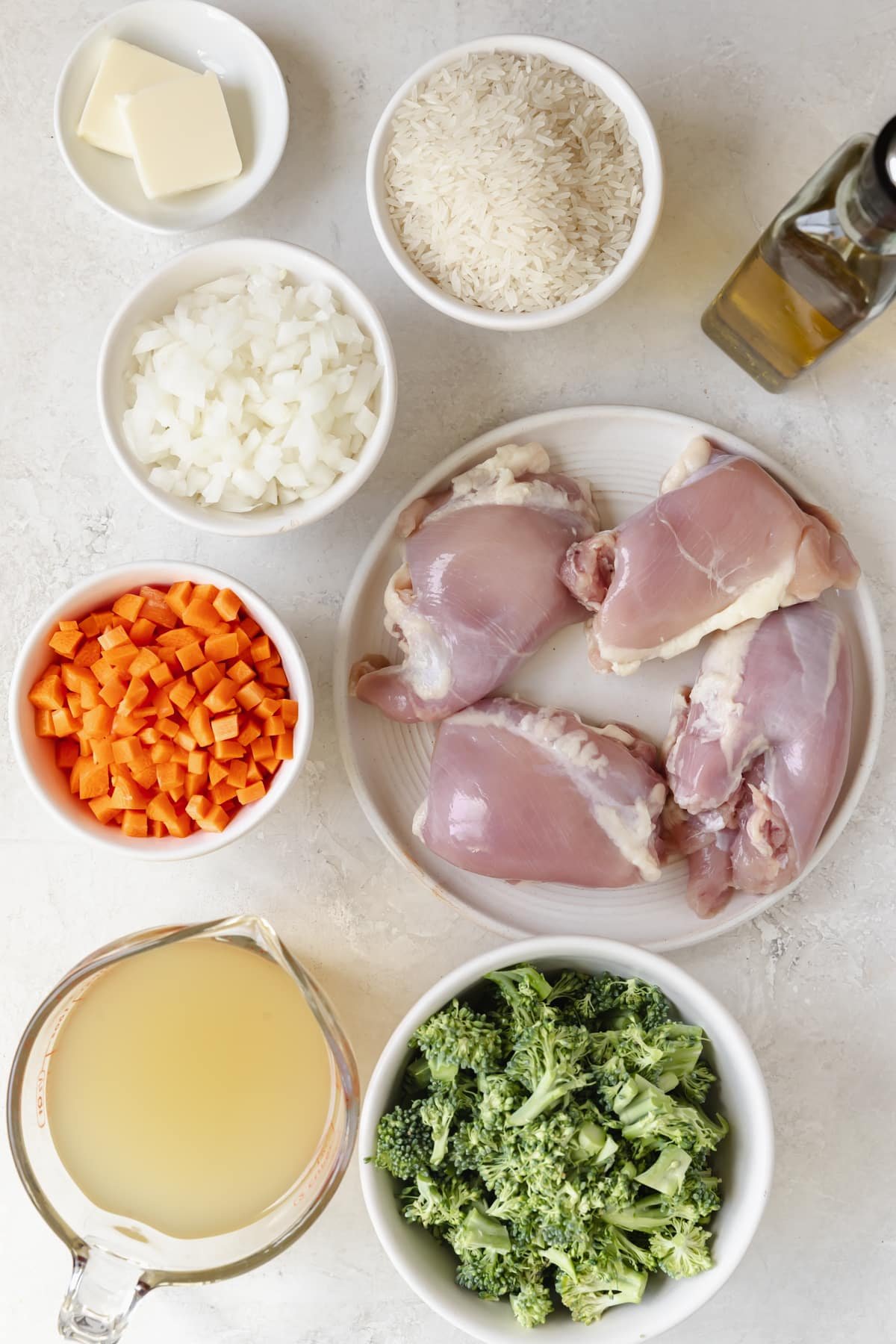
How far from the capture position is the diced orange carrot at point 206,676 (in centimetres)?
171

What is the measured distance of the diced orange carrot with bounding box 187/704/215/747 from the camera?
5.60 feet

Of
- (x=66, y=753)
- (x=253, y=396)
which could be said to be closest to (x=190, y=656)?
(x=66, y=753)

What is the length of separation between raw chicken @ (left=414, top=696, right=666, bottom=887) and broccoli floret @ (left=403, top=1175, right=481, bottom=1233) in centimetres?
50

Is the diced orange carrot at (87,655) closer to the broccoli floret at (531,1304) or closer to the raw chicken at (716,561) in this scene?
the raw chicken at (716,561)

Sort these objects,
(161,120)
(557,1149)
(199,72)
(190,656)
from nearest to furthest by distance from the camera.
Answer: (557,1149), (190,656), (161,120), (199,72)

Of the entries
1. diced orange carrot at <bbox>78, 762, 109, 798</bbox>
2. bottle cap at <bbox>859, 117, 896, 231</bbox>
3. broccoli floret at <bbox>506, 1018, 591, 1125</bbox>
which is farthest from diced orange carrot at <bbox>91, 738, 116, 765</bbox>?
bottle cap at <bbox>859, 117, 896, 231</bbox>

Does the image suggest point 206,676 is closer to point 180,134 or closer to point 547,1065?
point 547,1065

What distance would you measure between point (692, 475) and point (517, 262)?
0.46 m

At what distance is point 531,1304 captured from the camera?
1.54 metres

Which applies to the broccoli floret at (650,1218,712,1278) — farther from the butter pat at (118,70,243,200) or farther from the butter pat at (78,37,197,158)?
the butter pat at (78,37,197,158)

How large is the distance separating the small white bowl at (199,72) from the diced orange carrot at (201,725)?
2.85 ft

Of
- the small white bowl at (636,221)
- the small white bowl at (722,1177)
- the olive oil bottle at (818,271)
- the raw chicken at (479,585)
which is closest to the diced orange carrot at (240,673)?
the raw chicken at (479,585)

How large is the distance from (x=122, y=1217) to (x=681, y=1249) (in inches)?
33.3

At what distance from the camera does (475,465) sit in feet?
6.31
